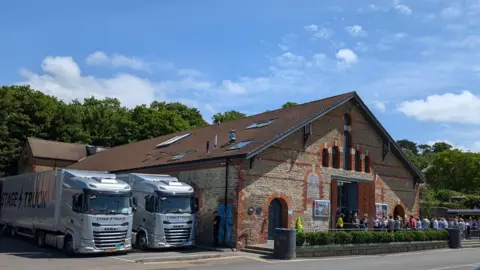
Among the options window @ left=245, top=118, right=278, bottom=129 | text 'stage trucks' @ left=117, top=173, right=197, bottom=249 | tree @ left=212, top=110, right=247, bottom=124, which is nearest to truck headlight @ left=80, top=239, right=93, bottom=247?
text 'stage trucks' @ left=117, top=173, right=197, bottom=249

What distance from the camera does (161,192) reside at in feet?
71.9

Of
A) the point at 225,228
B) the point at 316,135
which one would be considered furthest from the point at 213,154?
the point at 316,135

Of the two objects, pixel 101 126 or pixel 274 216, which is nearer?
pixel 274 216

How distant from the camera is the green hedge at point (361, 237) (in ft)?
72.6

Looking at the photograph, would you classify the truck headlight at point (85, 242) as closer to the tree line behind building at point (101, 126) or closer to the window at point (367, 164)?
the window at point (367, 164)

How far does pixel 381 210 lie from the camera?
101 ft

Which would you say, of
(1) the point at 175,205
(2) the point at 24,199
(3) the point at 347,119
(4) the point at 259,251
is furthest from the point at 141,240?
(3) the point at 347,119

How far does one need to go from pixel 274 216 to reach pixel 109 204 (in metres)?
9.38

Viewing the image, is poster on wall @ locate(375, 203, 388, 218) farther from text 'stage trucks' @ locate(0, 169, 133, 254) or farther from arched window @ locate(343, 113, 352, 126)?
text 'stage trucks' @ locate(0, 169, 133, 254)

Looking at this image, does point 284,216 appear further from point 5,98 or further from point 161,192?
point 5,98

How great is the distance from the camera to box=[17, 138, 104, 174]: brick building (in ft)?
154

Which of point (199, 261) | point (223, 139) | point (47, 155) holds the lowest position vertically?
point (199, 261)

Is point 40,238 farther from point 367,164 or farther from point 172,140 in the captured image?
point 367,164

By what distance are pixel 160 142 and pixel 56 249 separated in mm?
15912
